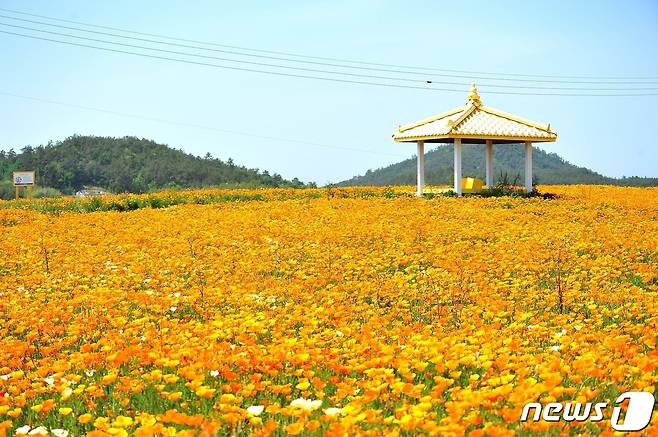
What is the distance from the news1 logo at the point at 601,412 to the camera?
3859mm

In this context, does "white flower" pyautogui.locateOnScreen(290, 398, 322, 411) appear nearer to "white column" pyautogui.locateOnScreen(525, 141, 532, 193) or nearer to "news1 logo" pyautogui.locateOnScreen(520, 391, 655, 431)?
"news1 logo" pyautogui.locateOnScreen(520, 391, 655, 431)

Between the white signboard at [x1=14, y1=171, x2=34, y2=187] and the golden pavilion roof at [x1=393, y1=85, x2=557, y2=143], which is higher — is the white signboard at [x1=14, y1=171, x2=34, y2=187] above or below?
below

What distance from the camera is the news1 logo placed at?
12.7ft

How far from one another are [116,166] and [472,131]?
47.5 meters

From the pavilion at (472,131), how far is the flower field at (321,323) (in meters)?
9.67

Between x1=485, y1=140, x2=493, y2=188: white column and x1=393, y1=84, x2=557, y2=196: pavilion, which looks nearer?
x1=393, y1=84, x2=557, y2=196: pavilion

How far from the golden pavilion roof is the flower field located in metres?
9.85

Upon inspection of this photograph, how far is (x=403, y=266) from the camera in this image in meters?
11.5

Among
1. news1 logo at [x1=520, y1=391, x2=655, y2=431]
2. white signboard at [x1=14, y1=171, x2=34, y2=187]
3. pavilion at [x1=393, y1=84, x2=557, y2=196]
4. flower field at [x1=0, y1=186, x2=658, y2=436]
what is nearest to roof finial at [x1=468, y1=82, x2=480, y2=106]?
pavilion at [x1=393, y1=84, x2=557, y2=196]

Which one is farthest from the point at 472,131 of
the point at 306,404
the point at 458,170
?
the point at 306,404

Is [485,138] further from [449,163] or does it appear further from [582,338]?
[449,163]

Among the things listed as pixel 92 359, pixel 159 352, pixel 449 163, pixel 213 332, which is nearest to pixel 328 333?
pixel 213 332

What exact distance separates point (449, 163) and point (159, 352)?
7878 centimetres

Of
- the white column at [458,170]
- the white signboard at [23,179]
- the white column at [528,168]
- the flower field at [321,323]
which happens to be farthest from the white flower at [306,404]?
the white signboard at [23,179]
